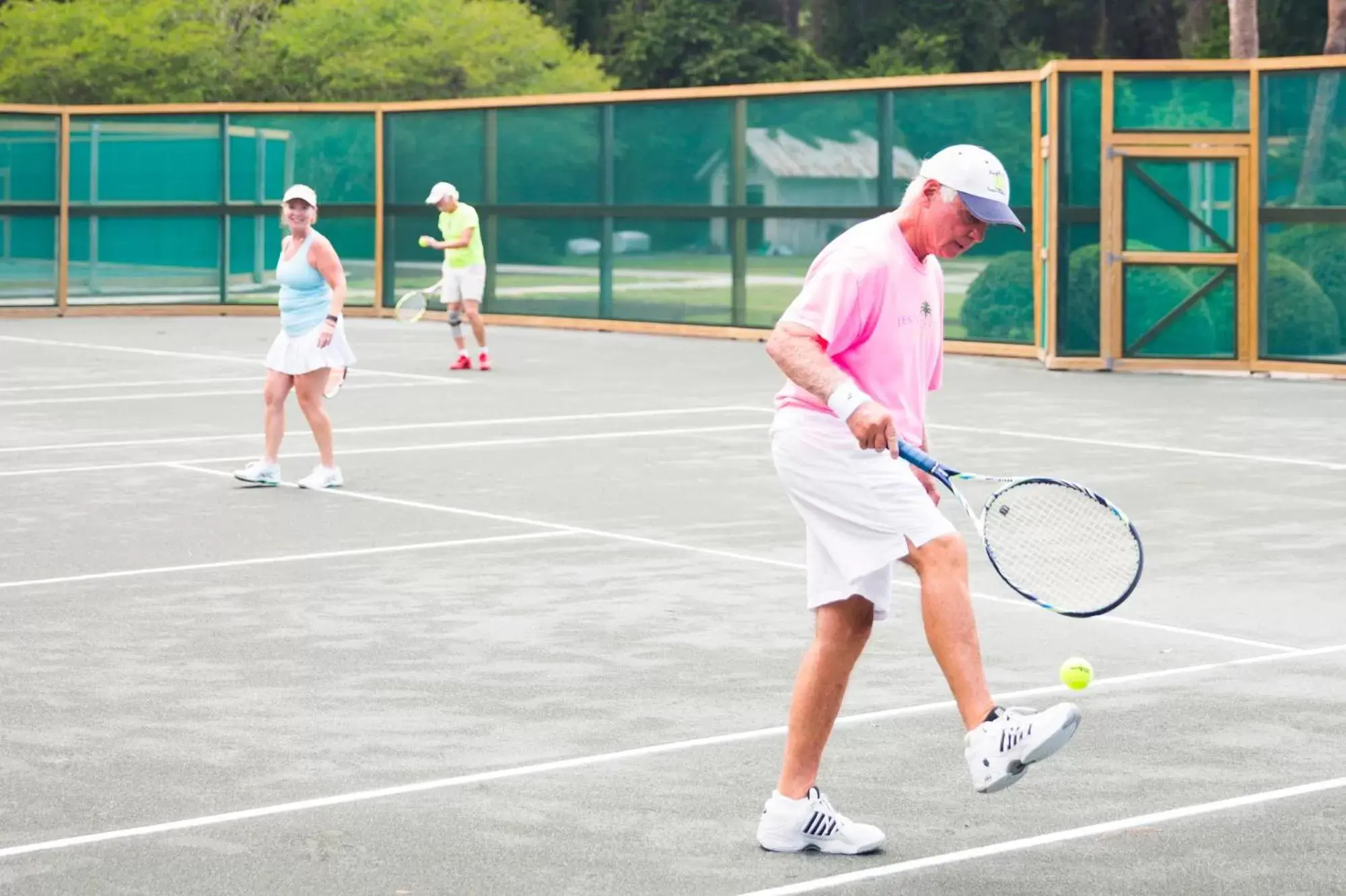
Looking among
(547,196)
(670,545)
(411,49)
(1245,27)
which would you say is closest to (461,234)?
(547,196)

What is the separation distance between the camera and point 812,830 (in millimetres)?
6164

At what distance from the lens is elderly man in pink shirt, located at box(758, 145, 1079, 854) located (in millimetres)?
6082

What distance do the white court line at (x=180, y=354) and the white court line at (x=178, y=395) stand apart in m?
0.44

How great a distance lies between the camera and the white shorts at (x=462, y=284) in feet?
76.1

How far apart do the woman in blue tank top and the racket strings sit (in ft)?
25.8

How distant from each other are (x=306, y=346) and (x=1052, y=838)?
8486 mm

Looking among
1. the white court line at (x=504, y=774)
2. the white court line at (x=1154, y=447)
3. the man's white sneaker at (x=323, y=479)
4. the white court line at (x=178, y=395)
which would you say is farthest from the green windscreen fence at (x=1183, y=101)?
the white court line at (x=504, y=774)

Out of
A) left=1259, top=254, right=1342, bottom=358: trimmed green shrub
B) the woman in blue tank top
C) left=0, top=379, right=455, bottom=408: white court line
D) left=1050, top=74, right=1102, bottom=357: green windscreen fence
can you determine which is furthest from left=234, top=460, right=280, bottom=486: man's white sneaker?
left=1259, top=254, right=1342, bottom=358: trimmed green shrub

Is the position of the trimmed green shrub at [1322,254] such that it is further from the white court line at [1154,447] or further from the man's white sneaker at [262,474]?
the man's white sneaker at [262,474]

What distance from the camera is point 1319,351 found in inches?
866

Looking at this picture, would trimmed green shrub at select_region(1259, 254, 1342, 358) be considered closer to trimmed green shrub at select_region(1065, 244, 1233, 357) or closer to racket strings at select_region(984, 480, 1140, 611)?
trimmed green shrub at select_region(1065, 244, 1233, 357)

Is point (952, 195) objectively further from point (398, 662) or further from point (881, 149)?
point (881, 149)

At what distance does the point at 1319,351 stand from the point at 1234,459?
721 centimetres

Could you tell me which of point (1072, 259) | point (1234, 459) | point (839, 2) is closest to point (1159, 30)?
point (839, 2)
